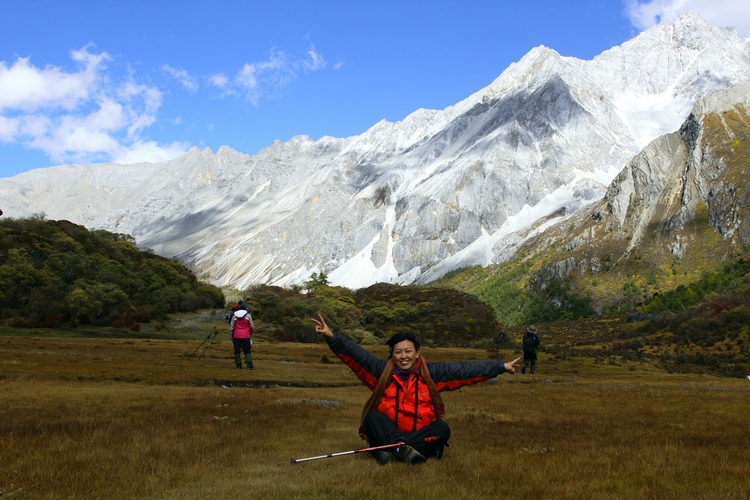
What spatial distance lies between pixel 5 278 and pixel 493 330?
63169mm

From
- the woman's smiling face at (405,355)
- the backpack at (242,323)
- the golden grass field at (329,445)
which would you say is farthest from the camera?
the backpack at (242,323)

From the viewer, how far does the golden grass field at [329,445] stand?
25.4ft

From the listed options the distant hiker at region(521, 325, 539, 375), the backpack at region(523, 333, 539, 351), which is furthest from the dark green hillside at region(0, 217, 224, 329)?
the backpack at region(523, 333, 539, 351)

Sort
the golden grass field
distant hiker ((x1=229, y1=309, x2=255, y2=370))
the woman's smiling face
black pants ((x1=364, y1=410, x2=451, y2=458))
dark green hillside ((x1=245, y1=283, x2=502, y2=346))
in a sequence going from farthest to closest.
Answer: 1. dark green hillside ((x1=245, y1=283, x2=502, y2=346))
2. distant hiker ((x1=229, y1=309, x2=255, y2=370))
3. the woman's smiling face
4. black pants ((x1=364, y1=410, x2=451, y2=458))
5. the golden grass field

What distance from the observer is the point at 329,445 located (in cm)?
1126

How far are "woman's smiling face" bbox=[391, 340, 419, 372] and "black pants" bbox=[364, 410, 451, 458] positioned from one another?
878mm

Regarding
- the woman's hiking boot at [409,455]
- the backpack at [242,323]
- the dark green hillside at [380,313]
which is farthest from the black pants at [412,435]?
the dark green hillside at [380,313]

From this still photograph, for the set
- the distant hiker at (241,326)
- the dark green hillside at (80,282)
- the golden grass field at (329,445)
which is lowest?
the golden grass field at (329,445)

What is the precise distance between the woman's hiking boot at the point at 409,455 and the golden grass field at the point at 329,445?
8.5 inches

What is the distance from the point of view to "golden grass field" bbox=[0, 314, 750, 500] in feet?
25.4

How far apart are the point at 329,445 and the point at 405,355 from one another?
2.49m

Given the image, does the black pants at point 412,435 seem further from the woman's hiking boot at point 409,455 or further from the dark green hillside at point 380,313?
the dark green hillside at point 380,313

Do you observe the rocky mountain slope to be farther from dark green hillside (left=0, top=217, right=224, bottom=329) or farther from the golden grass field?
the golden grass field

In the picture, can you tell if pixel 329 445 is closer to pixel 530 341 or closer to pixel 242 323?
pixel 242 323
